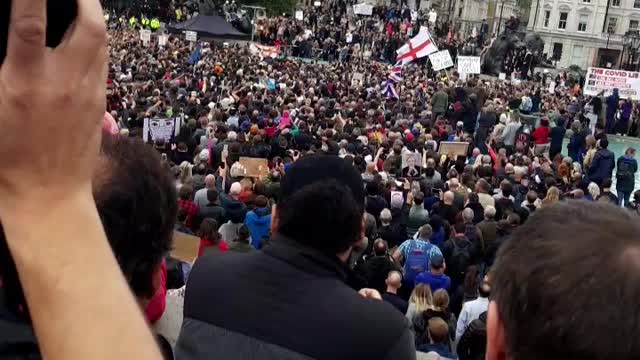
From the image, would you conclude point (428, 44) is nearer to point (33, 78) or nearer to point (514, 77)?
point (514, 77)

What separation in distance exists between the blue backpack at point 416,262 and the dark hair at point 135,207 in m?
5.51

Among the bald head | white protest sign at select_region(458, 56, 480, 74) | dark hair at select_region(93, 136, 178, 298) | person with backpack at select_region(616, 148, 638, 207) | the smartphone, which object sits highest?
the smartphone

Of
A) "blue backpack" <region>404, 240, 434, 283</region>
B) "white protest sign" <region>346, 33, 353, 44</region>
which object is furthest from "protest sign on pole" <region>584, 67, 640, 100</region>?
"white protest sign" <region>346, 33, 353, 44</region>

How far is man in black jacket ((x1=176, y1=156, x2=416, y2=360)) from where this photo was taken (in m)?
2.29

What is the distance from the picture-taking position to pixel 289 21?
45.8m

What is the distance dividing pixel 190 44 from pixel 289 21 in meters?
16.4

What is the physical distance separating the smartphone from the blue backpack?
6464 mm

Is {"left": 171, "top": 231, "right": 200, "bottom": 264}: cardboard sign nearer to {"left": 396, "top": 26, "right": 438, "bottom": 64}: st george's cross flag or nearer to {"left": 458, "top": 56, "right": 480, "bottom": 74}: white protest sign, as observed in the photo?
{"left": 396, "top": 26, "right": 438, "bottom": 64}: st george's cross flag

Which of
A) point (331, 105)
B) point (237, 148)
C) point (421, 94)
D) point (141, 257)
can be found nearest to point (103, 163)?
point (141, 257)

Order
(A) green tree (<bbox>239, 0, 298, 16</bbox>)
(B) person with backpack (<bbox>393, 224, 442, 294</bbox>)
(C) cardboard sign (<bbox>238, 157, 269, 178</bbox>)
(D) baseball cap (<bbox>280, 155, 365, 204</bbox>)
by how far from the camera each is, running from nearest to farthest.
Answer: (D) baseball cap (<bbox>280, 155, 365, 204</bbox>)
(B) person with backpack (<bbox>393, 224, 442, 294</bbox>)
(C) cardboard sign (<bbox>238, 157, 269, 178</bbox>)
(A) green tree (<bbox>239, 0, 298, 16</bbox>)

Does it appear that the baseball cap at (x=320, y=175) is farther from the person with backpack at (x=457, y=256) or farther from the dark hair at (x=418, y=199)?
the dark hair at (x=418, y=199)

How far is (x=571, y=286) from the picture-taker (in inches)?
55.9

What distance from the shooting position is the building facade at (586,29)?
76.6 meters

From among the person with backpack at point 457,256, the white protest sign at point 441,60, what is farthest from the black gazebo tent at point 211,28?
the person with backpack at point 457,256
